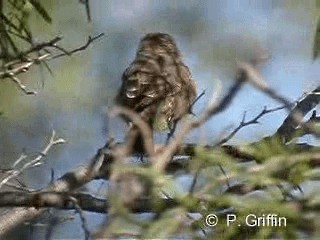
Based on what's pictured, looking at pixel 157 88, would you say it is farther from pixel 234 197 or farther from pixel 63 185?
pixel 234 197

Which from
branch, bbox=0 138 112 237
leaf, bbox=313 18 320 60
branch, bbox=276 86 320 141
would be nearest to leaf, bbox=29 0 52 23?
branch, bbox=0 138 112 237

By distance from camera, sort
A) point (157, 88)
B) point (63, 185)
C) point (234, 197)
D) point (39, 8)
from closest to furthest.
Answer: point (234, 197), point (39, 8), point (63, 185), point (157, 88)

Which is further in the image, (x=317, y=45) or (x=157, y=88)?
(x=157, y=88)

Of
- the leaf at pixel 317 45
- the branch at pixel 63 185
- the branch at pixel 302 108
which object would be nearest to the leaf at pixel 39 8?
the branch at pixel 63 185

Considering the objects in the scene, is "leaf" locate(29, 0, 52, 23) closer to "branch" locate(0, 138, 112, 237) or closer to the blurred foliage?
"branch" locate(0, 138, 112, 237)

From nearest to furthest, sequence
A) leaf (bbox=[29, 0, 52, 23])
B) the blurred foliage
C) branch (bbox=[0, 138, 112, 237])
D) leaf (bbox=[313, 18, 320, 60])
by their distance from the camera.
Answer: the blurred foliage, leaf (bbox=[313, 18, 320, 60]), leaf (bbox=[29, 0, 52, 23]), branch (bbox=[0, 138, 112, 237])

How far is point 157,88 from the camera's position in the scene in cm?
166

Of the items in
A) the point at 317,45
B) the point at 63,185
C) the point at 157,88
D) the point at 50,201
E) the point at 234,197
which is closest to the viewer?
the point at 234,197

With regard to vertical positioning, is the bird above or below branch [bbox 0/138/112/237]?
above

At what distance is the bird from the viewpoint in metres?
1.56

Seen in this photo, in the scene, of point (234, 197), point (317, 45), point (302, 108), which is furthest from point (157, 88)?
point (234, 197)

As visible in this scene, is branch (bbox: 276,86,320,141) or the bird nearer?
branch (bbox: 276,86,320,141)

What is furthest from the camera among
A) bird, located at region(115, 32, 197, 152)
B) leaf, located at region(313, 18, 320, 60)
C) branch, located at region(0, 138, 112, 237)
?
bird, located at region(115, 32, 197, 152)

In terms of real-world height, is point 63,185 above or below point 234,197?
below
